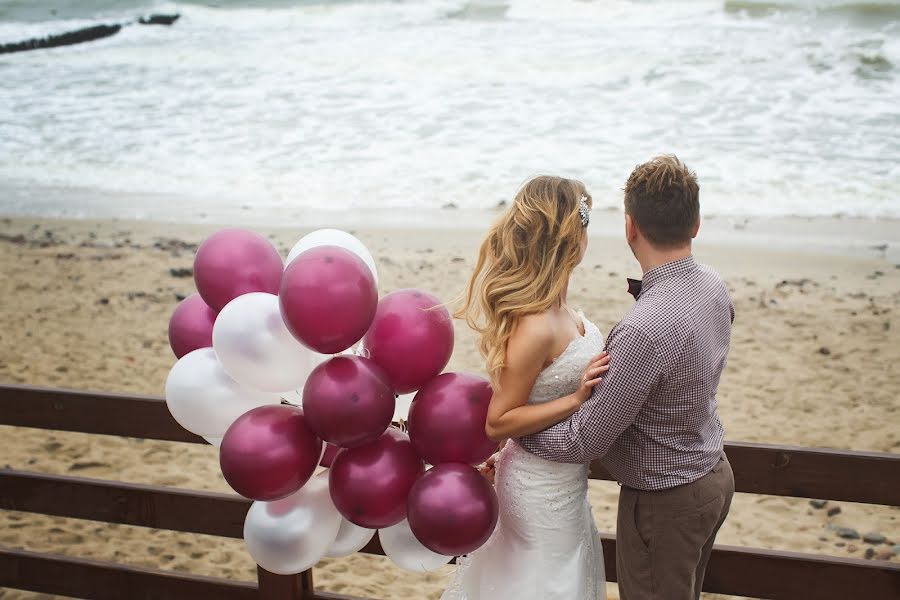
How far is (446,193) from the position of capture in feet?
41.6

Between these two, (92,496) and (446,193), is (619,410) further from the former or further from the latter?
(446,193)

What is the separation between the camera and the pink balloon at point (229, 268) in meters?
2.32

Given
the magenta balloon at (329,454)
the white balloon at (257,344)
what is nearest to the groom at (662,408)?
the magenta balloon at (329,454)

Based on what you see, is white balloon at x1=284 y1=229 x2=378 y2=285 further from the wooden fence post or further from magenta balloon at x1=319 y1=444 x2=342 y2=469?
the wooden fence post

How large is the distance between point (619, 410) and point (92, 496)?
2152 millimetres

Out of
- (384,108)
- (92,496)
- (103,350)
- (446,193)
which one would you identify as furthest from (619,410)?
(384,108)

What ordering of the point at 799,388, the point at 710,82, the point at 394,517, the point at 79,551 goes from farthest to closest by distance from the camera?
the point at 710,82 → the point at 799,388 → the point at 79,551 → the point at 394,517

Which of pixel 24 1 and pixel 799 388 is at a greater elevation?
pixel 24 1

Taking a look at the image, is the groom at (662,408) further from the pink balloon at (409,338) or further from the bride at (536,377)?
the pink balloon at (409,338)

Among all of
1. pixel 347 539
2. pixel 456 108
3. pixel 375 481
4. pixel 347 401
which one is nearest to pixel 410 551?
pixel 347 539

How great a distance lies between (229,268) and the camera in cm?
232

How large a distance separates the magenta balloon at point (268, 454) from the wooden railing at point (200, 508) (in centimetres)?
84

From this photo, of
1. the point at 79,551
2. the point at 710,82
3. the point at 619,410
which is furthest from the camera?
the point at 710,82

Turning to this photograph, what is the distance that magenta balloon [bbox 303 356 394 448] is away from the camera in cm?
206
